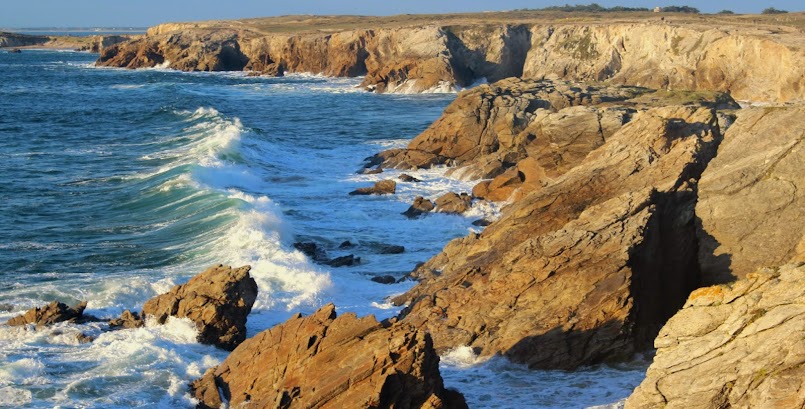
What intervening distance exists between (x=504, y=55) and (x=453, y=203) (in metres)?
54.4

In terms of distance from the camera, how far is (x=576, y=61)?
77250 mm

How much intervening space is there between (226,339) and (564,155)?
1695cm

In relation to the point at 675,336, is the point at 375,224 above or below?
below

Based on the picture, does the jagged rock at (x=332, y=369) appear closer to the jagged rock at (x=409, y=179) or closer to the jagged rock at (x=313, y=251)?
the jagged rock at (x=313, y=251)

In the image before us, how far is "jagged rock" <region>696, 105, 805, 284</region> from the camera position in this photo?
17562 mm

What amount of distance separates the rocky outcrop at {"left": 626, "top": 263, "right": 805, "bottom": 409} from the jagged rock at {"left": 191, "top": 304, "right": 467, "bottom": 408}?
3.10 meters

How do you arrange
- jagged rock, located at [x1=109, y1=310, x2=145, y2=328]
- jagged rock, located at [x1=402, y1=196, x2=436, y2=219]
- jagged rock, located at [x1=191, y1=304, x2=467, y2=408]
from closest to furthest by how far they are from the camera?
jagged rock, located at [x1=191, y1=304, x2=467, y2=408] < jagged rock, located at [x1=109, y1=310, x2=145, y2=328] < jagged rock, located at [x1=402, y1=196, x2=436, y2=219]

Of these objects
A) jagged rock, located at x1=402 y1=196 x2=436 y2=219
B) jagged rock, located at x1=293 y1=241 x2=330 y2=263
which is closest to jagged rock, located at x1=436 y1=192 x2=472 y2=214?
jagged rock, located at x1=402 y1=196 x2=436 y2=219

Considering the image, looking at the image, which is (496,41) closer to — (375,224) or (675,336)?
(375,224)

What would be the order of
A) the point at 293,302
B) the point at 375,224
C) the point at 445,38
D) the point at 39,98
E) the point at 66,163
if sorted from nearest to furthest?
the point at 293,302 → the point at 375,224 → the point at 66,163 → the point at 39,98 → the point at 445,38

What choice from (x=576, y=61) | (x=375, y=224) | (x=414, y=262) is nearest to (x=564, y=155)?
(x=375, y=224)

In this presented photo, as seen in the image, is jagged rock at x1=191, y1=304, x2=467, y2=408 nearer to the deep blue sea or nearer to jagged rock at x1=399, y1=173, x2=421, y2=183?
the deep blue sea

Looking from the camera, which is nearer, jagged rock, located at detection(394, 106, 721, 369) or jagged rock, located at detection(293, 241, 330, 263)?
jagged rock, located at detection(394, 106, 721, 369)

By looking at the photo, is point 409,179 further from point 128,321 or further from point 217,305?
point 217,305
